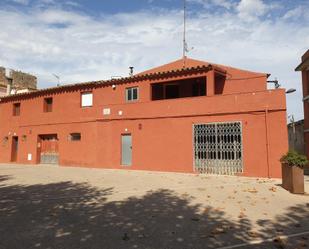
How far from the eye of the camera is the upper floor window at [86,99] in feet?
74.6

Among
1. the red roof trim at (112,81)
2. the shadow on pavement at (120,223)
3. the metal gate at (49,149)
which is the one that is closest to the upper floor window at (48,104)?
the red roof trim at (112,81)

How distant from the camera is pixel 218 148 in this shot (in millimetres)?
16359

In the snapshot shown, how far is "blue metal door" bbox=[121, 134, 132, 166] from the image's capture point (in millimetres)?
19720

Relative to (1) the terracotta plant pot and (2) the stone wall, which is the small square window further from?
(2) the stone wall

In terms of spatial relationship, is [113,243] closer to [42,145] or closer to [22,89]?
[42,145]

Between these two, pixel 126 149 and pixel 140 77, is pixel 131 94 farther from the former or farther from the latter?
pixel 126 149

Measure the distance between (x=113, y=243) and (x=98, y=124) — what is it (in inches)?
629

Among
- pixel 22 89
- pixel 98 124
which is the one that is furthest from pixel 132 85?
pixel 22 89

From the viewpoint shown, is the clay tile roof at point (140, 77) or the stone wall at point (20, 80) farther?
the stone wall at point (20, 80)

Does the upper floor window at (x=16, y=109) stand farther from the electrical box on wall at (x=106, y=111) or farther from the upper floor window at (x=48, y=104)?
the electrical box on wall at (x=106, y=111)

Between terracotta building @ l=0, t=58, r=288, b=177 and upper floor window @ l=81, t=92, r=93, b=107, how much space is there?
0.07 m

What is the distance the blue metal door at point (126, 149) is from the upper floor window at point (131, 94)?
2.44m

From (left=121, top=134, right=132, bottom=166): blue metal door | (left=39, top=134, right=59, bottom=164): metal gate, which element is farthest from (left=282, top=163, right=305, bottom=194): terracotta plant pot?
(left=39, top=134, right=59, bottom=164): metal gate

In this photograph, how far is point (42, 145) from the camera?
25.2 metres
